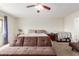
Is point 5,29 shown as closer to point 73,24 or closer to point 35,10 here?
point 35,10

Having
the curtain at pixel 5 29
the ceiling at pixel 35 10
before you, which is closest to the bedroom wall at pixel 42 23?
the ceiling at pixel 35 10

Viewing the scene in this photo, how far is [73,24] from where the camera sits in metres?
1.63

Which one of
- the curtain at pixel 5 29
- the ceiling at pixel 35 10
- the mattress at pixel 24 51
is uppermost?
the ceiling at pixel 35 10

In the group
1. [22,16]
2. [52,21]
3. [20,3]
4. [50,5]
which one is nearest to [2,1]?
[20,3]

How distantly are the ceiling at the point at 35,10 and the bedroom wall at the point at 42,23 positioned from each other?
2.9 inches

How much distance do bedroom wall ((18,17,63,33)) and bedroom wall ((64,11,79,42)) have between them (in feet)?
0.31

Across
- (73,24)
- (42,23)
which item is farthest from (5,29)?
(73,24)

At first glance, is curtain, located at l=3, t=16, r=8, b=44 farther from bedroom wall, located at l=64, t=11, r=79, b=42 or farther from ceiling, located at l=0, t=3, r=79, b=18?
bedroom wall, located at l=64, t=11, r=79, b=42

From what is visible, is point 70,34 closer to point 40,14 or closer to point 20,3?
point 40,14

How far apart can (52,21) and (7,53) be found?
0.84m

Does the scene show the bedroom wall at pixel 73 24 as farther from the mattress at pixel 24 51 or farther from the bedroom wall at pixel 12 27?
the bedroom wall at pixel 12 27

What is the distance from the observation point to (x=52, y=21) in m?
1.70

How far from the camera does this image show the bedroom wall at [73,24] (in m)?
1.57

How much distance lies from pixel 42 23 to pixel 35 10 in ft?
0.80
